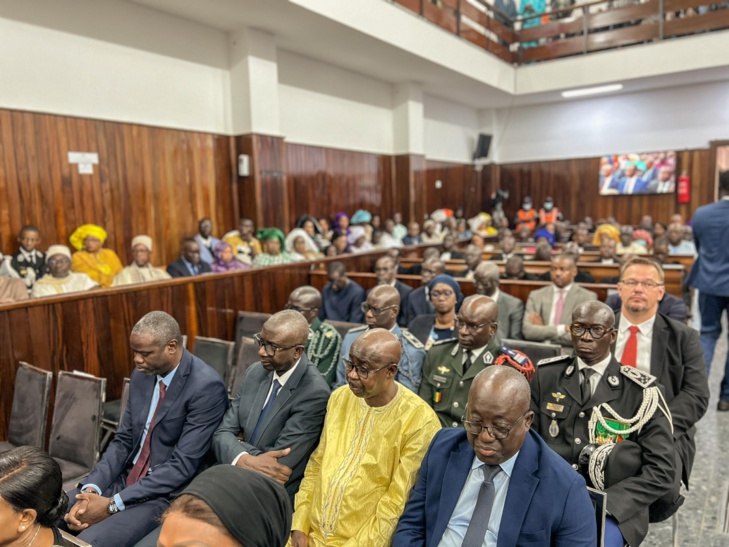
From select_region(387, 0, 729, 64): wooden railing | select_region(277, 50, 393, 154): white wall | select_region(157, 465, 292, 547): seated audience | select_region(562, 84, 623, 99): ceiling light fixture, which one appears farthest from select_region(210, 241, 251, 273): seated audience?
select_region(562, 84, 623, 99): ceiling light fixture

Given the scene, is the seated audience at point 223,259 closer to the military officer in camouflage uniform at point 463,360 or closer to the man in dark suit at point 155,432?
the man in dark suit at point 155,432

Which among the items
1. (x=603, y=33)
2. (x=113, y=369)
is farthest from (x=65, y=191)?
(x=603, y=33)

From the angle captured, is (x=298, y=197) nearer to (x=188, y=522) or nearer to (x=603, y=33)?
(x=603, y=33)

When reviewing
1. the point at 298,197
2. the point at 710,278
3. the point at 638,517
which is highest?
the point at 298,197

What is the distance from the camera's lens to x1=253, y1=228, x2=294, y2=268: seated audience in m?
6.41

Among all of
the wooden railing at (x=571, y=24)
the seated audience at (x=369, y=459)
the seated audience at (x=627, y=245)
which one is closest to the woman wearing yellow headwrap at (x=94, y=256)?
the seated audience at (x=369, y=459)

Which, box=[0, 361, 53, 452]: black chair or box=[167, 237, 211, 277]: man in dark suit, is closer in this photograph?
box=[0, 361, 53, 452]: black chair

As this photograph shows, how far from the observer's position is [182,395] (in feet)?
7.46

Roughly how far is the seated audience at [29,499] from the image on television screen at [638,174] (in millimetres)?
12916

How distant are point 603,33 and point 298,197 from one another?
21.8 feet

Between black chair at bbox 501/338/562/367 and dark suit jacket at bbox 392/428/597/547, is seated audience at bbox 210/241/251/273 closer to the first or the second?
black chair at bbox 501/338/562/367

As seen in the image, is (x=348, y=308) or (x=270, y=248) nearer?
(x=348, y=308)

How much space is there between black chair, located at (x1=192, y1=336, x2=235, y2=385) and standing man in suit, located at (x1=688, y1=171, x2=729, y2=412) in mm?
3358

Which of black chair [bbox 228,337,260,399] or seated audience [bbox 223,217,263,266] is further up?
seated audience [bbox 223,217,263,266]
